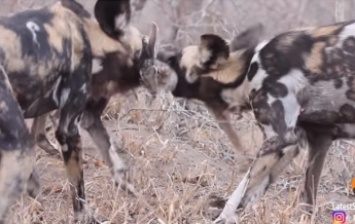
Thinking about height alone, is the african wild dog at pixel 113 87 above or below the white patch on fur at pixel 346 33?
below

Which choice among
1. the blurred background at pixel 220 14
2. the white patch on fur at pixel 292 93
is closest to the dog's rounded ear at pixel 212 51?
the white patch on fur at pixel 292 93

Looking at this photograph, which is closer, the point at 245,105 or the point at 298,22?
the point at 245,105

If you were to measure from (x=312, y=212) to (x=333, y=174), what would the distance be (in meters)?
0.87

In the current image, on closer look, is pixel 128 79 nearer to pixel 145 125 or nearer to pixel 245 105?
pixel 245 105

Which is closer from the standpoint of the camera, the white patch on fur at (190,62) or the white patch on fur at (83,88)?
the white patch on fur at (83,88)

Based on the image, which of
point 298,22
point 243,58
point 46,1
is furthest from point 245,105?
point 298,22

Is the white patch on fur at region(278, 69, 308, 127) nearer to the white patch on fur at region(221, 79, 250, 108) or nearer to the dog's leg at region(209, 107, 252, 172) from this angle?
the white patch on fur at region(221, 79, 250, 108)

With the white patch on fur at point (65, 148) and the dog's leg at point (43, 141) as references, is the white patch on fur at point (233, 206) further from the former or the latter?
the dog's leg at point (43, 141)

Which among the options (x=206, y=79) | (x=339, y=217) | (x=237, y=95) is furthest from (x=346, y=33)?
(x=339, y=217)

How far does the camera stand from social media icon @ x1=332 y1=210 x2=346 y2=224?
4.23 metres

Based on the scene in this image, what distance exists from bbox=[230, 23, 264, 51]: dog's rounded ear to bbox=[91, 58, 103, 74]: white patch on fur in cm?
60

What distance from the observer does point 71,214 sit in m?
4.00

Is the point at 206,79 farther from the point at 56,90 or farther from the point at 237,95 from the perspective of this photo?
the point at 56,90

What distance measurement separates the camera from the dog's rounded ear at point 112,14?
4.11m
